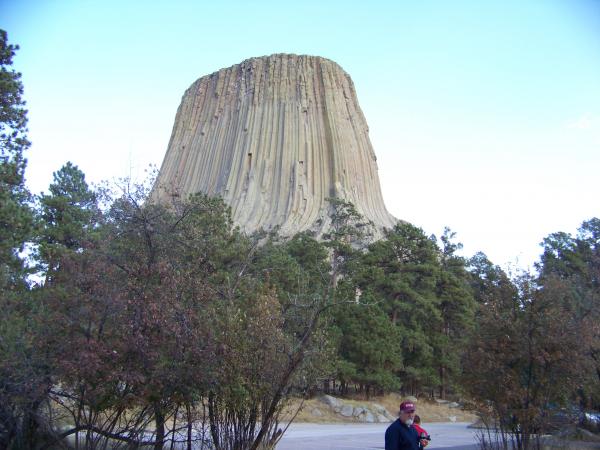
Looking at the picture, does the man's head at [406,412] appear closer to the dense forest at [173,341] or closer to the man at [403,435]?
the man at [403,435]

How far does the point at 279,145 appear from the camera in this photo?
62.3 m

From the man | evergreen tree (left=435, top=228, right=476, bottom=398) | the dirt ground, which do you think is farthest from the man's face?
evergreen tree (left=435, top=228, right=476, bottom=398)

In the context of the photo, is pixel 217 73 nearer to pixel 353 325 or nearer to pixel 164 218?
pixel 353 325

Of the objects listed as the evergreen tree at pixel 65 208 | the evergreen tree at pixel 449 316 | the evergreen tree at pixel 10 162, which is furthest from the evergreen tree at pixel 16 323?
the evergreen tree at pixel 449 316

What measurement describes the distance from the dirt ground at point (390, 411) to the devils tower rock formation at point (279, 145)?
1024 inches

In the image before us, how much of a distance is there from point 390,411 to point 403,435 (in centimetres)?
2443

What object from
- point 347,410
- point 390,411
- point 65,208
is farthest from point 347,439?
point 65,208

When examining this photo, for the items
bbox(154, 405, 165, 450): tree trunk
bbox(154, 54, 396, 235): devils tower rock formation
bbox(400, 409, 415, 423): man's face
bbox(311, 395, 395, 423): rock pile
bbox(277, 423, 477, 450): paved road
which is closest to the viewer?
bbox(400, 409, 415, 423): man's face

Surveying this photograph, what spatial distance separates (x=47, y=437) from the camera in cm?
930

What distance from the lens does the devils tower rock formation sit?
5869cm

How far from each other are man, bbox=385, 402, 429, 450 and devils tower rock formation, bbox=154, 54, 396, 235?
48.6 m

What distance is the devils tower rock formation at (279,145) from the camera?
5869 centimetres

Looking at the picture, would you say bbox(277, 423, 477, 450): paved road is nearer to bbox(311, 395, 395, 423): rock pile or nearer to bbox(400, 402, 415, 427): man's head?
bbox(311, 395, 395, 423): rock pile

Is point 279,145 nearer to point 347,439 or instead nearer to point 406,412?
point 347,439
